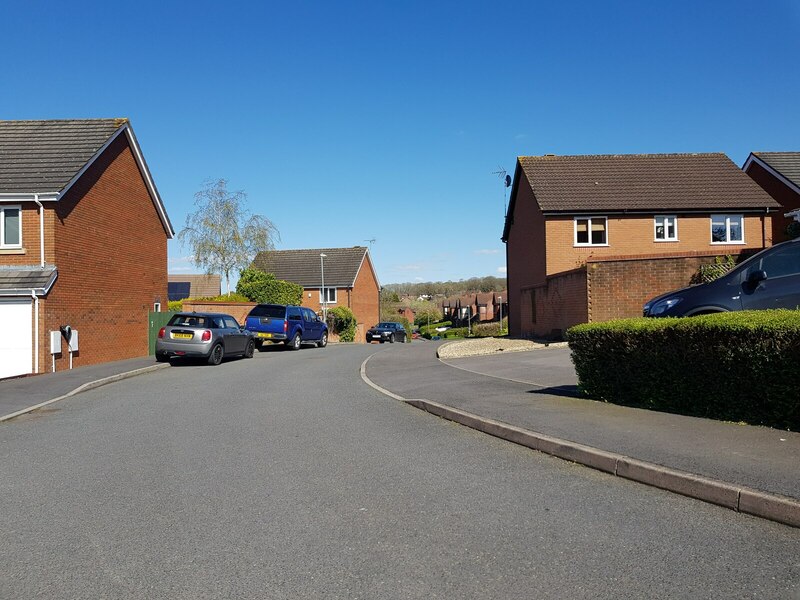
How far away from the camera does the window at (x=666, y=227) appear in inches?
1135

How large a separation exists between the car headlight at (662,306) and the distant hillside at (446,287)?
11811 cm

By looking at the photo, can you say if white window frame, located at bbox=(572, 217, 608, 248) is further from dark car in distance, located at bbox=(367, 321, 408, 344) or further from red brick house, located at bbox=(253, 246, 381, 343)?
red brick house, located at bbox=(253, 246, 381, 343)

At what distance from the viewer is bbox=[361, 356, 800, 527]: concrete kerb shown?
16.3ft

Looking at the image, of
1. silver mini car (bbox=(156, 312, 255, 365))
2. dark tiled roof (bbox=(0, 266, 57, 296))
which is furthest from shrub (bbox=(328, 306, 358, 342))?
dark tiled roof (bbox=(0, 266, 57, 296))

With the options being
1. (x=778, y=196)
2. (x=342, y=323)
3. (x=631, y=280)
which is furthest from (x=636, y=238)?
(x=342, y=323)

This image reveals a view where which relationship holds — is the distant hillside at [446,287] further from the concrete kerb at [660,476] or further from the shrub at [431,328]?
the concrete kerb at [660,476]

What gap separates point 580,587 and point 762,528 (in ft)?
5.61

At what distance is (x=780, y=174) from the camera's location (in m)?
33.4

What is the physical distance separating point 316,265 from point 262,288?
52.1 ft

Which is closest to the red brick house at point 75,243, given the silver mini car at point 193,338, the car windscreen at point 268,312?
the silver mini car at point 193,338

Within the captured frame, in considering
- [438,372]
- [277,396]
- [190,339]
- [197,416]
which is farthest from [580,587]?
[190,339]

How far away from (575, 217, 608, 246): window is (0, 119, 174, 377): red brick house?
16.6 m

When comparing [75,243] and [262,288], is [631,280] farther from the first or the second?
[262,288]

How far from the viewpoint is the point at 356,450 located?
780 centimetres
